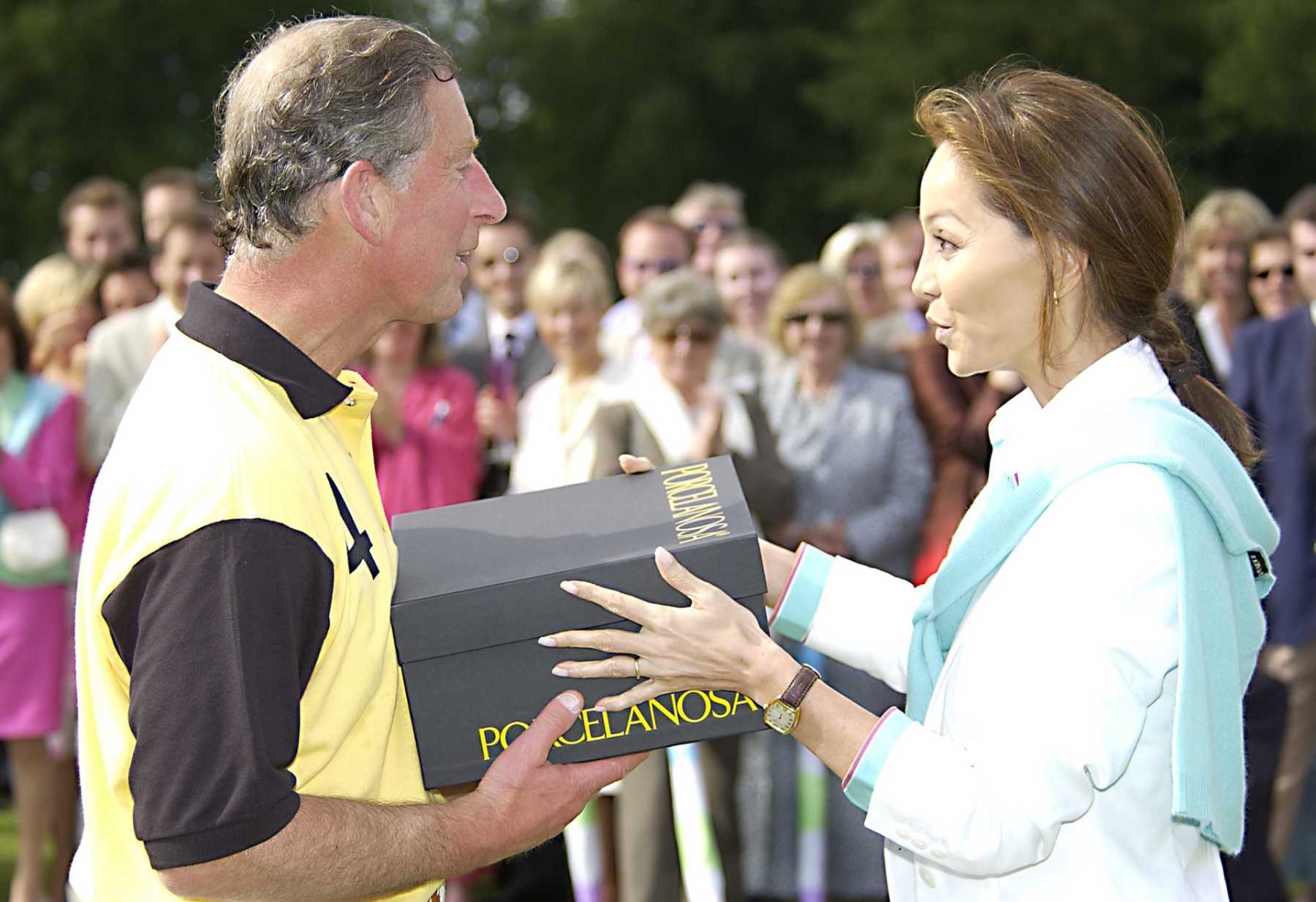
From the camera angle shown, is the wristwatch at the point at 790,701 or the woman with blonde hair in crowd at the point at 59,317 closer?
the wristwatch at the point at 790,701

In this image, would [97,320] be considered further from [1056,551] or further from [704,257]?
[1056,551]

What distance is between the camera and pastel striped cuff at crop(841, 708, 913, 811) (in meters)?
2.03

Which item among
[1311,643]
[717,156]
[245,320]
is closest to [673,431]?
[1311,643]

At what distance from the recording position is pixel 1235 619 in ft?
7.10

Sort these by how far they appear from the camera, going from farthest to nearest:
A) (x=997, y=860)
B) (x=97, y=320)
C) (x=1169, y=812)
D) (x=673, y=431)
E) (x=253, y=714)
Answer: (x=97, y=320)
(x=673, y=431)
(x=1169, y=812)
(x=997, y=860)
(x=253, y=714)

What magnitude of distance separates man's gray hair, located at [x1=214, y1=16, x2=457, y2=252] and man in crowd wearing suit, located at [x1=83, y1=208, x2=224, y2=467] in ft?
12.1

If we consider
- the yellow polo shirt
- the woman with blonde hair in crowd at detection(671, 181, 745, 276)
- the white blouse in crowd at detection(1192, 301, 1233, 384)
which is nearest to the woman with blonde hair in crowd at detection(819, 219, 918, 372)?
the woman with blonde hair in crowd at detection(671, 181, 745, 276)

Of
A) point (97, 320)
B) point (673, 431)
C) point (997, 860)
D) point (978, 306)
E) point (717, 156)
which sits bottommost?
point (997, 860)

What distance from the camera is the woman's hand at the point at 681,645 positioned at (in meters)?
2.03

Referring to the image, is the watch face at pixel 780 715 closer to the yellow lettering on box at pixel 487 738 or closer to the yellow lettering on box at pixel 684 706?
the yellow lettering on box at pixel 684 706

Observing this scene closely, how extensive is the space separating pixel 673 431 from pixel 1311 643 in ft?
8.67

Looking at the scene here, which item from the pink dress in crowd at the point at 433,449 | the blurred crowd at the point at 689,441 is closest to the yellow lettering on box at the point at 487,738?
the blurred crowd at the point at 689,441

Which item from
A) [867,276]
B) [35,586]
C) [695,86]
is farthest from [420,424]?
[695,86]

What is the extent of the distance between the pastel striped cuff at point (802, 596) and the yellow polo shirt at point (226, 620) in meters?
0.79
